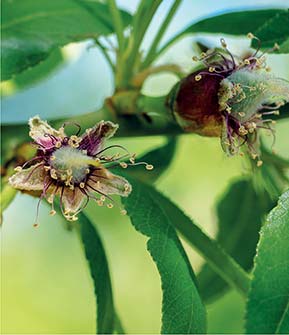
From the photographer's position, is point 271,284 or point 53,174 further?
point 53,174

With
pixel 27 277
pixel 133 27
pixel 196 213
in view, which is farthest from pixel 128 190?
pixel 27 277

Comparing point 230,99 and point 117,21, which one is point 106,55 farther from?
point 230,99

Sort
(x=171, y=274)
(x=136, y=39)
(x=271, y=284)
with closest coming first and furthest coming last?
(x=271, y=284)
(x=171, y=274)
(x=136, y=39)

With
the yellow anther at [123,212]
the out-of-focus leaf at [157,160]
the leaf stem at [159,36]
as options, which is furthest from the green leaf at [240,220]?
the yellow anther at [123,212]

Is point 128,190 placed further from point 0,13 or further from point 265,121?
point 0,13

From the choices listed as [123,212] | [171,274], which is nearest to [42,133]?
[123,212]

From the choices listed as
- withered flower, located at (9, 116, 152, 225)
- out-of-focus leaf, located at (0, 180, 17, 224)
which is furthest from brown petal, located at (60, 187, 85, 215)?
out-of-focus leaf, located at (0, 180, 17, 224)

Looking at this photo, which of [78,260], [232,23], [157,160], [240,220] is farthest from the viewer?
[78,260]
